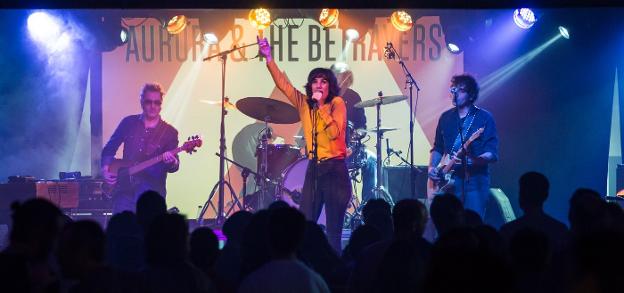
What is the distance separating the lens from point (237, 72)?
1603 cm

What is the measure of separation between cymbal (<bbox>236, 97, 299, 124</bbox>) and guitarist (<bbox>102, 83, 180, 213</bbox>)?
4.17 feet

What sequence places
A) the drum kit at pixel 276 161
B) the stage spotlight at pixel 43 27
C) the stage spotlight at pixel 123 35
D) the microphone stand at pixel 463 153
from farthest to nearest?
the stage spotlight at pixel 123 35, the stage spotlight at pixel 43 27, the drum kit at pixel 276 161, the microphone stand at pixel 463 153

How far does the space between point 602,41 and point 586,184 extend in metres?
2.68

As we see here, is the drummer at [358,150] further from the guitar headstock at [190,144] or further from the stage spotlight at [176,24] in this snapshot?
the stage spotlight at [176,24]

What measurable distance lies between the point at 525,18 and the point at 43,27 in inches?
353

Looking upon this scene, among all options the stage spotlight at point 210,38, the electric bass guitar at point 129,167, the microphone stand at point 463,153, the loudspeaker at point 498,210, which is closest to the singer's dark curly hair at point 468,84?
the microphone stand at point 463,153

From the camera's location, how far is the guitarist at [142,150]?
41.8 ft

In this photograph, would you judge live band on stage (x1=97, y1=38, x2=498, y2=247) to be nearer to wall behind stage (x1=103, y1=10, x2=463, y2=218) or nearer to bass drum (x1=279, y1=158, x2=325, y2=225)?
bass drum (x1=279, y1=158, x2=325, y2=225)

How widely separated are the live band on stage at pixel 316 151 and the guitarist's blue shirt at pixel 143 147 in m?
0.02

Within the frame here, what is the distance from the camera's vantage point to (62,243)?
3.83 meters

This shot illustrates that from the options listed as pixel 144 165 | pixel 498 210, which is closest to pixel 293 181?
pixel 144 165

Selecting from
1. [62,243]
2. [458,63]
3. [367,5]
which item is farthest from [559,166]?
[62,243]

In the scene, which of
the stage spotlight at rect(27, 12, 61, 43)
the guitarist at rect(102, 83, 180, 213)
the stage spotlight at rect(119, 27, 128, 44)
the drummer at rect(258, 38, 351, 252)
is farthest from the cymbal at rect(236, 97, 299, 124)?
the stage spotlight at rect(27, 12, 61, 43)

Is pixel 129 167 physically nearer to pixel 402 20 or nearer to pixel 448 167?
pixel 448 167
